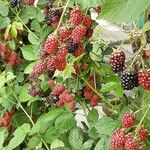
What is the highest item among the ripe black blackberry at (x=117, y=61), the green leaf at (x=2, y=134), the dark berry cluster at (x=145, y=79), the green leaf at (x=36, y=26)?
the green leaf at (x=36, y=26)

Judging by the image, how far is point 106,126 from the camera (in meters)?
1.23

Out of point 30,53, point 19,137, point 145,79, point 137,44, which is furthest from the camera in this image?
point 30,53

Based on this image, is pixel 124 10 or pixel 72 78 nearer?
pixel 124 10

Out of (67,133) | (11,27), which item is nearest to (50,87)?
(67,133)

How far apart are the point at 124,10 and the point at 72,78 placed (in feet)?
2.75

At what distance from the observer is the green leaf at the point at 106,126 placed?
121cm

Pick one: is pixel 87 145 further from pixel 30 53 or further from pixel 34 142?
pixel 30 53

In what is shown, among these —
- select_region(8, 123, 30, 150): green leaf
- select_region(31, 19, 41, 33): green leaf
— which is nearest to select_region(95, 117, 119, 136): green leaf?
select_region(8, 123, 30, 150): green leaf

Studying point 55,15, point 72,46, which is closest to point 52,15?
point 55,15

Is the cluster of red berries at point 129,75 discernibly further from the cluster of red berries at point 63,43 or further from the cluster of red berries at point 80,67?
the cluster of red berries at point 80,67

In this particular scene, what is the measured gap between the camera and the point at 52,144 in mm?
1496

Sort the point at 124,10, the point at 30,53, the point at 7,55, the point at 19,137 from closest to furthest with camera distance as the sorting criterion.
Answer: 1. the point at 124,10
2. the point at 19,137
3. the point at 30,53
4. the point at 7,55

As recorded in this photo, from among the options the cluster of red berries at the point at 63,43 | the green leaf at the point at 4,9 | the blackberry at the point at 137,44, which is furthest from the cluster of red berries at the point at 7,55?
the blackberry at the point at 137,44

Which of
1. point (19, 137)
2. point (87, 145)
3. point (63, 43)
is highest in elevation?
point (63, 43)
